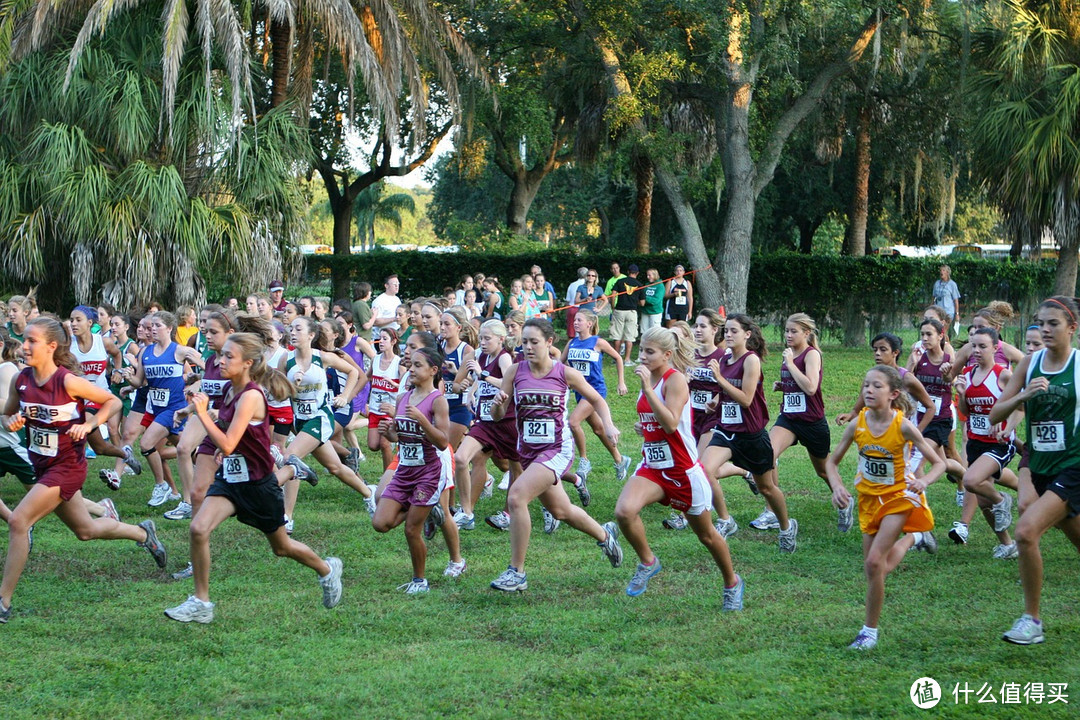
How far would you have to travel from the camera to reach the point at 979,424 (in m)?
8.51

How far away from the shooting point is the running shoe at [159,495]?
10312 millimetres

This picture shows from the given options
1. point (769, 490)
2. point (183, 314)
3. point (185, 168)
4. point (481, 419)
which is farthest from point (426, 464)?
point (185, 168)

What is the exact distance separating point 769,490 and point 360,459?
5.79 metres

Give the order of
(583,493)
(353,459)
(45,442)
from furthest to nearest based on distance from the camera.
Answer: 1. (353,459)
2. (583,493)
3. (45,442)

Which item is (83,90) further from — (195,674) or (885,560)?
(885,560)

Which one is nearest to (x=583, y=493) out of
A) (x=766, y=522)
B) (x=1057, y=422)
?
(x=766, y=522)

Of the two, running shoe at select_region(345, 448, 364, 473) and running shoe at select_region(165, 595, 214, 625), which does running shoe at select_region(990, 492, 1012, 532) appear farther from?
running shoe at select_region(345, 448, 364, 473)

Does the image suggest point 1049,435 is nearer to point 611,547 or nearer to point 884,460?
point 884,460

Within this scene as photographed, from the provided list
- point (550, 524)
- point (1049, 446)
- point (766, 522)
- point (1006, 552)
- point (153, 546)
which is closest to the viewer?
point (1049, 446)

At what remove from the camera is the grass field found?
5477mm

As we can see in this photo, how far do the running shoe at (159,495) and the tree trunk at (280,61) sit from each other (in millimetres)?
11178

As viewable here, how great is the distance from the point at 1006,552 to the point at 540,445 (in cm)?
375

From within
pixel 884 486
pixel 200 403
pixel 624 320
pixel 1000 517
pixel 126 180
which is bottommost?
pixel 1000 517

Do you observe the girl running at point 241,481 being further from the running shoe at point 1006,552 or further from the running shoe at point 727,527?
the running shoe at point 1006,552
